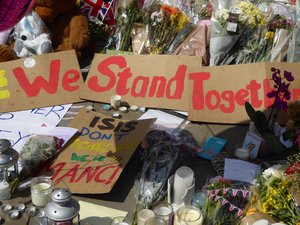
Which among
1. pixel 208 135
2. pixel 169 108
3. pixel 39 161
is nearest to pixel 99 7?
pixel 169 108

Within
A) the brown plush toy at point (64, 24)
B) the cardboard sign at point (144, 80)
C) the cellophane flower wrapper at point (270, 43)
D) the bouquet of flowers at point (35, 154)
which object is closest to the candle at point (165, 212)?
the bouquet of flowers at point (35, 154)

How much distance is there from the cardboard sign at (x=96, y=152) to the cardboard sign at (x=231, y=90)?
54cm

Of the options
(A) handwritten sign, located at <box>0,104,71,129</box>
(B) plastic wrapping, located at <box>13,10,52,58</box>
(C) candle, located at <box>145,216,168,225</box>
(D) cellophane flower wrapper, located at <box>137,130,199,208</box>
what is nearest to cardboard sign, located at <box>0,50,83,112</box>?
(A) handwritten sign, located at <box>0,104,71,129</box>

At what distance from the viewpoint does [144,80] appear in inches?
146

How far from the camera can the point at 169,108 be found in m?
3.62

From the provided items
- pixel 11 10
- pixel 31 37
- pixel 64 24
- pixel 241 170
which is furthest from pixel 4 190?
pixel 64 24

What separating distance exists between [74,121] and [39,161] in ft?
1.86

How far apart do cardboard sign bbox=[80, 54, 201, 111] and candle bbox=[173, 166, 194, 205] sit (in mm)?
1136

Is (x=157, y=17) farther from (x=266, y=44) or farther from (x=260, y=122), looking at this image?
(x=260, y=122)

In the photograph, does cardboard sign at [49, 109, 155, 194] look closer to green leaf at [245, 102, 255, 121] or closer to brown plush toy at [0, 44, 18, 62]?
green leaf at [245, 102, 255, 121]

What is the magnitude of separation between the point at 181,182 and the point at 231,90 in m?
1.24

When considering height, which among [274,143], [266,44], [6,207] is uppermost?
[266,44]

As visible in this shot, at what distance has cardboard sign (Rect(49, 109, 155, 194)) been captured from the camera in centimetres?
271

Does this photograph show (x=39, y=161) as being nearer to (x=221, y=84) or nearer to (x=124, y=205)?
(x=124, y=205)
